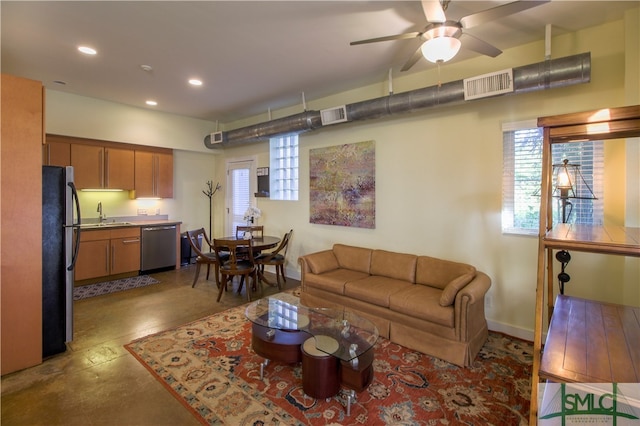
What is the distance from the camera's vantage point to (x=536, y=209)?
10.1ft

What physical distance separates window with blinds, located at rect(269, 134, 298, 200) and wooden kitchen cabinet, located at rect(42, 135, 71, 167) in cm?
316

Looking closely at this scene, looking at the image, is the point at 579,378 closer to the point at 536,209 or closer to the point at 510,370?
the point at 510,370

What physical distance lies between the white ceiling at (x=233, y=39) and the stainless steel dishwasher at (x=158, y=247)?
2421 mm

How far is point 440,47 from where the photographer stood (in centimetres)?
208

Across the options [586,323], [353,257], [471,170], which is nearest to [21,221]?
[353,257]

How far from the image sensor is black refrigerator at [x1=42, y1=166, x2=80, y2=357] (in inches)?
108

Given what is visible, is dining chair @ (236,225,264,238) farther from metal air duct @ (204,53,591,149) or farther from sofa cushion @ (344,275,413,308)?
sofa cushion @ (344,275,413,308)

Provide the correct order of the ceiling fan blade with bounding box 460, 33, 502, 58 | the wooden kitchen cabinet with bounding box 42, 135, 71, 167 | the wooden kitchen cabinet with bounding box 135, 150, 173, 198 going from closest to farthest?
the ceiling fan blade with bounding box 460, 33, 502, 58, the wooden kitchen cabinet with bounding box 42, 135, 71, 167, the wooden kitchen cabinet with bounding box 135, 150, 173, 198

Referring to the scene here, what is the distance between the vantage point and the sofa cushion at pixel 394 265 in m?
3.56

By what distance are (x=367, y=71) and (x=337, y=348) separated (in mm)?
3161

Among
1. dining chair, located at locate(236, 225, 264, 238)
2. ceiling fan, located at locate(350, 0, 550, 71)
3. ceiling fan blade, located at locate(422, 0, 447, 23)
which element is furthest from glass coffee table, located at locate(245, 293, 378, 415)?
dining chair, located at locate(236, 225, 264, 238)

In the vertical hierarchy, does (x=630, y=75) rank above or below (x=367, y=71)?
below

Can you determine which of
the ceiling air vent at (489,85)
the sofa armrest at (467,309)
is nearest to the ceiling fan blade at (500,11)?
the ceiling air vent at (489,85)

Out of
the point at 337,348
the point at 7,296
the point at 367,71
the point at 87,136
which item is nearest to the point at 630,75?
the point at 367,71
